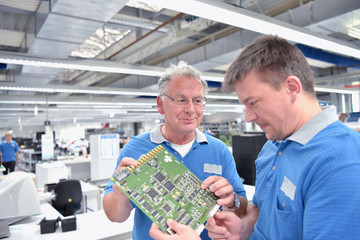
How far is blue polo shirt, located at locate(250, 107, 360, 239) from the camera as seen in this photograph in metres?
0.68

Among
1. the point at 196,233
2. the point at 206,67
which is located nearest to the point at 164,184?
the point at 196,233

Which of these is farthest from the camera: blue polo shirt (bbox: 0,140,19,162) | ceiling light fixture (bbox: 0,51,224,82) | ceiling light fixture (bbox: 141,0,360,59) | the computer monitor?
blue polo shirt (bbox: 0,140,19,162)

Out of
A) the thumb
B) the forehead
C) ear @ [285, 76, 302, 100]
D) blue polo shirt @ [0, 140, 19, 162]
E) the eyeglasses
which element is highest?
the forehead

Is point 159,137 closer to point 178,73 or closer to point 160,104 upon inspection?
point 160,104

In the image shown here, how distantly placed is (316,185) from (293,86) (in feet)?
1.06

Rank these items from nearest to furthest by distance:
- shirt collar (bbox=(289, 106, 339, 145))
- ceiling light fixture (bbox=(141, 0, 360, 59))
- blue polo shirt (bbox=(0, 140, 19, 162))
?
shirt collar (bbox=(289, 106, 339, 145)) < ceiling light fixture (bbox=(141, 0, 360, 59)) < blue polo shirt (bbox=(0, 140, 19, 162))

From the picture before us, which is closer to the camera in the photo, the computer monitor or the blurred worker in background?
the computer monitor

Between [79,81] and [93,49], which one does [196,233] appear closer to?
[93,49]

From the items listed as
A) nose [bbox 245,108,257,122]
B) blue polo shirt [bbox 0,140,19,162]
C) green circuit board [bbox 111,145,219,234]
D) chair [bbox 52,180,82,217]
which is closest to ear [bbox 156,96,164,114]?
green circuit board [bbox 111,145,219,234]

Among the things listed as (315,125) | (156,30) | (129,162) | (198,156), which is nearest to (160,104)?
(198,156)

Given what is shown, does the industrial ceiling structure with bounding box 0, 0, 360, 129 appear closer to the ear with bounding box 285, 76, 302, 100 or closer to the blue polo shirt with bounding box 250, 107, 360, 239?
the ear with bounding box 285, 76, 302, 100

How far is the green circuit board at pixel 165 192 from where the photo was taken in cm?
98

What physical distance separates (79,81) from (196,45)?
211 inches

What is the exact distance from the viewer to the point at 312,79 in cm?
91
